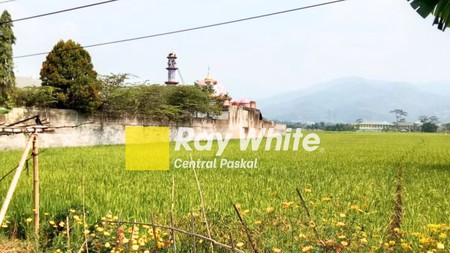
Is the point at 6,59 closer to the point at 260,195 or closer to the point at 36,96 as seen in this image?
the point at 36,96

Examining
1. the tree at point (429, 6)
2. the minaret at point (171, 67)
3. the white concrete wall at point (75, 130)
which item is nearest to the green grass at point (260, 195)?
the tree at point (429, 6)

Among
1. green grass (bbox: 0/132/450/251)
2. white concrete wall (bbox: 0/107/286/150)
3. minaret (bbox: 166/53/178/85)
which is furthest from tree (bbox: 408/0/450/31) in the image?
minaret (bbox: 166/53/178/85)

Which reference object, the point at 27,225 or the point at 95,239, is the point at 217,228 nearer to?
the point at 95,239

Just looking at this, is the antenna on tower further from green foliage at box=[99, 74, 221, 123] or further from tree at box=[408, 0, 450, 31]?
tree at box=[408, 0, 450, 31]

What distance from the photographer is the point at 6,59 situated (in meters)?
16.3

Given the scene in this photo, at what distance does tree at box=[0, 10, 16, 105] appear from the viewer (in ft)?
52.6

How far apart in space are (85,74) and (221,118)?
12.4 metres

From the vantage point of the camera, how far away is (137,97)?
21.4 m

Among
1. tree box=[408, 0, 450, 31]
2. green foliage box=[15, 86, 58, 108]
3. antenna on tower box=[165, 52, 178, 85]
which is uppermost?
antenna on tower box=[165, 52, 178, 85]

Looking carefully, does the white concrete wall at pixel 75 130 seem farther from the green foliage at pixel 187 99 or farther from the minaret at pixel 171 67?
the minaret at pixel 171 67

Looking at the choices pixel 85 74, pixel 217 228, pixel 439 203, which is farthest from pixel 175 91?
pixel 217 228

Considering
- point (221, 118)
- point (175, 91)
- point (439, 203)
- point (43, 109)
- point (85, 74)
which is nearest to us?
point (439, 203)

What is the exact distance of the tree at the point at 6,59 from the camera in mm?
16031

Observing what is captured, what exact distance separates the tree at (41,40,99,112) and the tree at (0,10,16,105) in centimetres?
129
